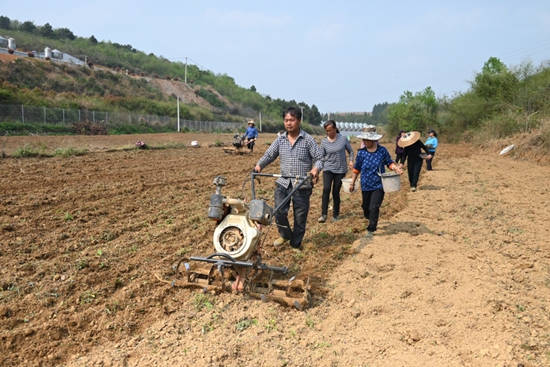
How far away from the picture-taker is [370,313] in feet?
14.1

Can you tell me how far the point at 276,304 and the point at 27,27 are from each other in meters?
90.2

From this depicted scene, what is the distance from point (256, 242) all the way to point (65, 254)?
2732 mm

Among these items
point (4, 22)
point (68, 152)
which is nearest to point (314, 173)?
point (68, 152)

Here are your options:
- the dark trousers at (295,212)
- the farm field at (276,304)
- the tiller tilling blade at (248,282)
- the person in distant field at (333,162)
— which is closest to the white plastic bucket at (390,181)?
the farm field at (276,304)

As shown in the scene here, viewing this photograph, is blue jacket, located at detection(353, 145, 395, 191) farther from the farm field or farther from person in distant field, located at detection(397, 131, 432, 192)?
person in distant field, located at detection(397, 131, 432, 192)

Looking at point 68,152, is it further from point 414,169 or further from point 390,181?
point 390,181

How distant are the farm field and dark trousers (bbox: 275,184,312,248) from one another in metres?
0.24

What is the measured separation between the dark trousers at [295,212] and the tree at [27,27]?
87.8 m

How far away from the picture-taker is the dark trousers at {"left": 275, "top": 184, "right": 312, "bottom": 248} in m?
5.49

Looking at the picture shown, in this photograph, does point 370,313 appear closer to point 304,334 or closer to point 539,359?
point 304,334

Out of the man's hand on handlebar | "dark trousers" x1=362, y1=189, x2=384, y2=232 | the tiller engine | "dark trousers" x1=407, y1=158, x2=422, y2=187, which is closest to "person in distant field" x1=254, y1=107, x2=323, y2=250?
the man's hand on handlebar

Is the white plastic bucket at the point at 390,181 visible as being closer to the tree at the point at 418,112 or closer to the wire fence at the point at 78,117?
the wire fence at the point at 78,117

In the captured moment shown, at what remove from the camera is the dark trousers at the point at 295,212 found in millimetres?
5488

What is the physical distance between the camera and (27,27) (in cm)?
7819
